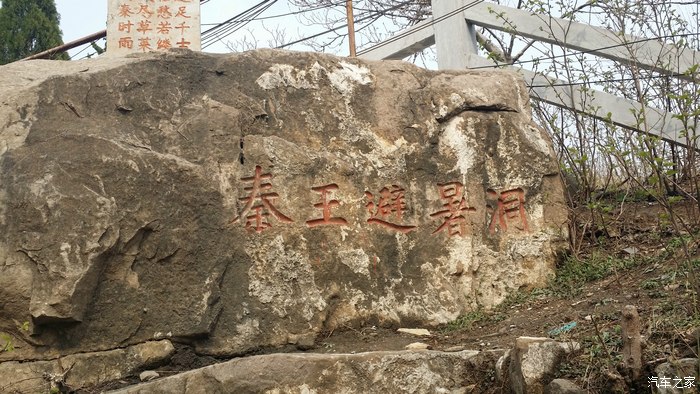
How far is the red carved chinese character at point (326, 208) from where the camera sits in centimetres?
557

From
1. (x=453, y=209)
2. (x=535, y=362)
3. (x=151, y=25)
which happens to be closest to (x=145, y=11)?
(x=151, y=25)

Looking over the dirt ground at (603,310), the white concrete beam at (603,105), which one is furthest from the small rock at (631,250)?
the white concrete beam at (603,105)

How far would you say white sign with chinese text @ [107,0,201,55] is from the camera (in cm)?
733

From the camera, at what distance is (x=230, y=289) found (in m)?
5.25

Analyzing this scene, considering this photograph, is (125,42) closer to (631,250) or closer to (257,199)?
(257,199)

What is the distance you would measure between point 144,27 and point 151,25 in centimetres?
7

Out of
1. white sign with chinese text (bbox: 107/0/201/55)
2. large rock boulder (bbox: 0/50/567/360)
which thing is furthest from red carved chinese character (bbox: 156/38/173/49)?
large rock boulder (bbox: 0/50/567/360)

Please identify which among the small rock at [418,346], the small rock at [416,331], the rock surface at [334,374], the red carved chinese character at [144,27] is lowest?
the rock surface at [334,374]

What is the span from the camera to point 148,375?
193 inches

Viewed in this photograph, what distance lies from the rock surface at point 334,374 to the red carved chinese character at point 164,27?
12.6ft

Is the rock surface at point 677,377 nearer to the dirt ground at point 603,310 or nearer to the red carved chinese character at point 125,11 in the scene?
the dirt ground at point 603,310

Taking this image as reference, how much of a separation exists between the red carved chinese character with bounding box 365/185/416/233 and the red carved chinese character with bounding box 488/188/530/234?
25.2 inches

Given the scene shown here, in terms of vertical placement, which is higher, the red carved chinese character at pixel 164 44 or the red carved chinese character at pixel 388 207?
the red carved chinese character at pixel 164 44

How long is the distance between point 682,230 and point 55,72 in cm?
442
